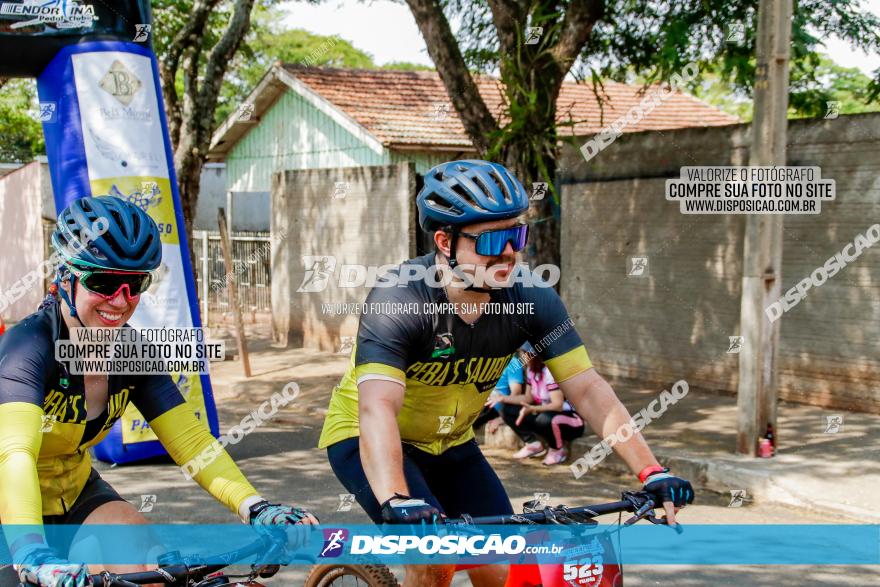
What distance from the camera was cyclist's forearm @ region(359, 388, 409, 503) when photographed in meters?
3.38

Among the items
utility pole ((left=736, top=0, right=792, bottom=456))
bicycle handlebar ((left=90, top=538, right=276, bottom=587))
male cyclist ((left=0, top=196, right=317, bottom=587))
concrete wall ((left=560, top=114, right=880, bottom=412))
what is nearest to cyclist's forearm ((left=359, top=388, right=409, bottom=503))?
male cyclist ((left=0, top=196, right=317, bottom=587))

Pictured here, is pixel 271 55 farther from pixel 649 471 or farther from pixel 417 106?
pixel 649 471

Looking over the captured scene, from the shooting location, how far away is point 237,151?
89.8 ft

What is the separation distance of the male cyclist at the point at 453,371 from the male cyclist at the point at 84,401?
1.80ft

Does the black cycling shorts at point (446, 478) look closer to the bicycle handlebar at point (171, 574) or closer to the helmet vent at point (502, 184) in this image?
the bicycle handlebar at point (171, 574)

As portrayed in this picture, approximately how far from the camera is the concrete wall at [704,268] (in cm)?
1024

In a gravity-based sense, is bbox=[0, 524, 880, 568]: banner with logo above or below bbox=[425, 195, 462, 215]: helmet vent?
below

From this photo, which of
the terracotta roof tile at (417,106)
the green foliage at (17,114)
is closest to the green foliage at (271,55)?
the green foliage at (17,114)

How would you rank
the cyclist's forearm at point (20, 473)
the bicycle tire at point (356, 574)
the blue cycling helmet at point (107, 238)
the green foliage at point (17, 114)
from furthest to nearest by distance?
the green foliage at point (17, 114)
the bicycle tire at point (356, 574)
the blue cycling helmet at point (107, 238)
the cyclist's forearm at point (20, 473)

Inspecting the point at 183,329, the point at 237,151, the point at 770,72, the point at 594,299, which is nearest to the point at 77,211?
the point at 183,329

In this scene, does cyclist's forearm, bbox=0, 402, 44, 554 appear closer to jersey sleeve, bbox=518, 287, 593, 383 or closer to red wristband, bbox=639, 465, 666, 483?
jersey sleeve, bbox=518, 287, 593, 383

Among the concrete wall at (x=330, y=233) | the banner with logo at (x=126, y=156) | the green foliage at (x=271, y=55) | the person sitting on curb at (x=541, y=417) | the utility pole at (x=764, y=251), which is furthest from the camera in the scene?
the green foliage at (x=271, y=55)

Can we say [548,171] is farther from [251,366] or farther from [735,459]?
[251,366]

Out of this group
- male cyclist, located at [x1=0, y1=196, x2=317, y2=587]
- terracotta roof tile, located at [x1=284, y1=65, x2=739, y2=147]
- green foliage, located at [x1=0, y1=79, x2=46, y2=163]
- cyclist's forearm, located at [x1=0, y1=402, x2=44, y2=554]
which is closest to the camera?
cyclist's forearm, located at [x1=0, y1=402, x2=44, y2=554]
